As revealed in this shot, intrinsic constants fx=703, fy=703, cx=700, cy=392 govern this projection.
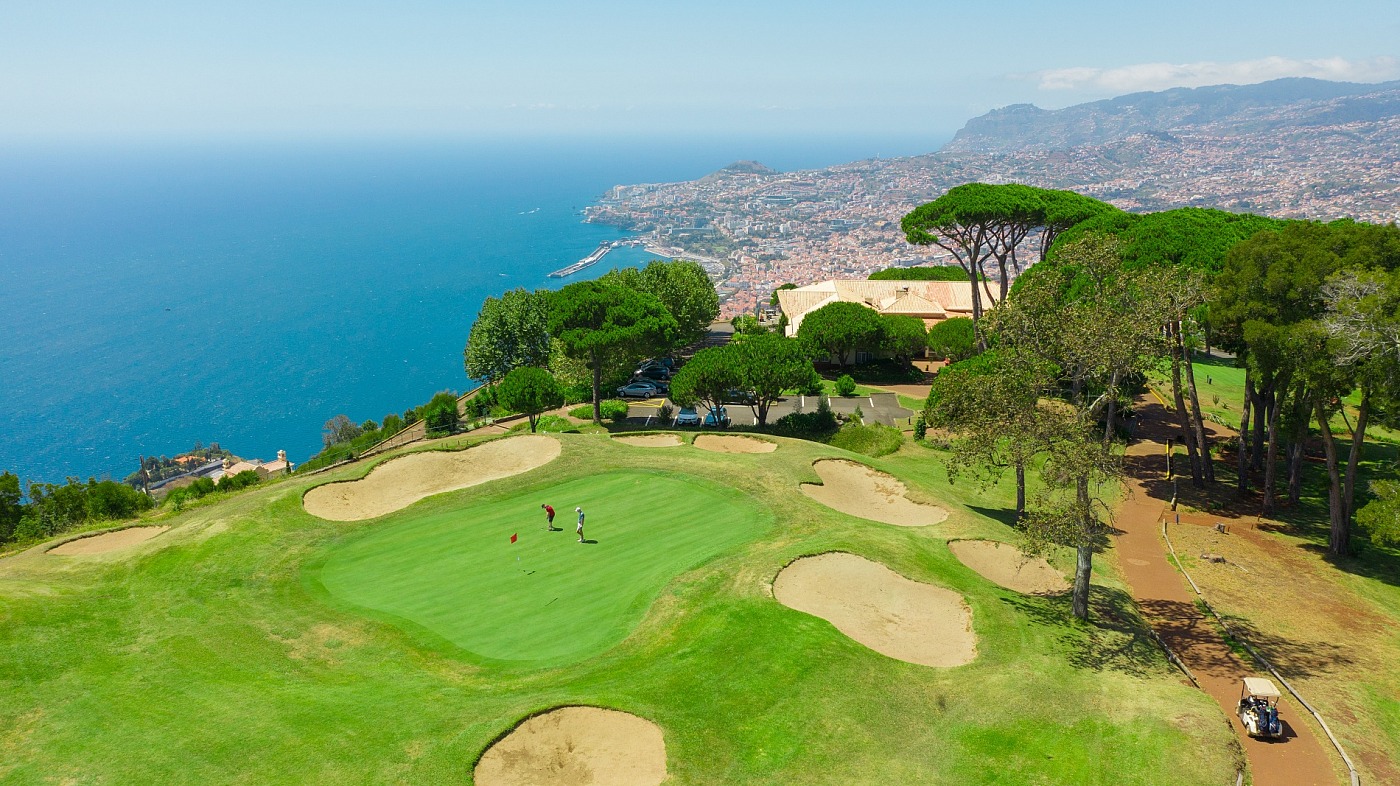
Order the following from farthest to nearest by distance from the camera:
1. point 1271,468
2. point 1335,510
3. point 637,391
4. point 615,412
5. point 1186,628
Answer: point 637,391 < point 615,412 < point 1271,468 < point 1335,510 < point 1186,628

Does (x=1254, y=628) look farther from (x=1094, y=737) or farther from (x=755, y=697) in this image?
(x=755, y=697)

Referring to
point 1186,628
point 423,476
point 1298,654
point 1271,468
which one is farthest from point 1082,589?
point 423,476

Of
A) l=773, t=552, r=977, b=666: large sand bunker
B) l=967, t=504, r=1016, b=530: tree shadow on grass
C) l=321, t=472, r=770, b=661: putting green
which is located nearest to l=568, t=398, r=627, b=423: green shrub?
l=321, t=472, r=770, b=661: putting green

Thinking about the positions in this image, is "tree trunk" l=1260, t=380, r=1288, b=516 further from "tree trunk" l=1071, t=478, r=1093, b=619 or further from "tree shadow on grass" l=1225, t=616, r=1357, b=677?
"tree trunk" l=1071, t=478, r=1093, b=619

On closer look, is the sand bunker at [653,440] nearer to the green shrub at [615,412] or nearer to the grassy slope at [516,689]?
the grassy slope at [516,689]

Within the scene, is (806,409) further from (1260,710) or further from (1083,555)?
(1260,710)
